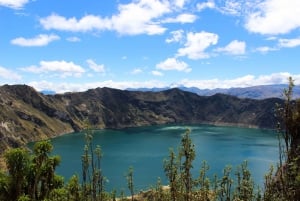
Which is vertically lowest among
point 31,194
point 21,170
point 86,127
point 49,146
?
point 31,194

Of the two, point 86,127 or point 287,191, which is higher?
point 86,127

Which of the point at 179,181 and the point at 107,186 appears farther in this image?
the point at 107,186

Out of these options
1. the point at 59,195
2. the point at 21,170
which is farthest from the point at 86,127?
the point at 21,170

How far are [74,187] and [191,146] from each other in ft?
111

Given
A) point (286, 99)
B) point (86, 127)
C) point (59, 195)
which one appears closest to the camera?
point (286, 99)

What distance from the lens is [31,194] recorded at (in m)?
76.2

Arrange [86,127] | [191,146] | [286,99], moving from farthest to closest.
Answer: [86,127] < [191,146] < [286,99]

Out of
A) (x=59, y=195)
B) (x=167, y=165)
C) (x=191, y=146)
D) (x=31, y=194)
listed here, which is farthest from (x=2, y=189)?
(x=191, y=146)

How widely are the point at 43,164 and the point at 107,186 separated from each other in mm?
98635

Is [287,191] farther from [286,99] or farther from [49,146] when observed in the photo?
[49,146]

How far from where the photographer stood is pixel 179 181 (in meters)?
49.7

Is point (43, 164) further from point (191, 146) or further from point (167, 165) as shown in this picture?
point (191, 146)

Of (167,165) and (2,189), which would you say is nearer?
(167,165)

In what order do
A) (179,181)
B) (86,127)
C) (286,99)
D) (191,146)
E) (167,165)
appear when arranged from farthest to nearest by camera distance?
(179,181)
(86,127)
(167,165)
(191,146)
(286,99)
